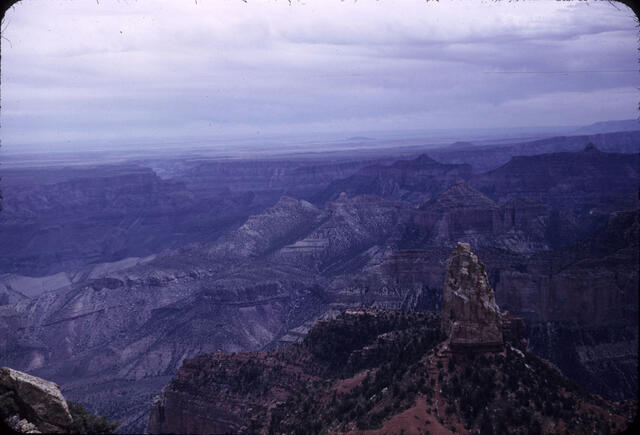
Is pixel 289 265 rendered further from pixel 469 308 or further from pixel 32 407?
pixel 32 407

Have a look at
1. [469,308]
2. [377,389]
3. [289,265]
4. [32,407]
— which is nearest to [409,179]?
[289,265]

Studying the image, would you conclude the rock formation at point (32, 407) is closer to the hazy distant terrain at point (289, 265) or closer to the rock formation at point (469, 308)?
the rock formation at point (469, 308)

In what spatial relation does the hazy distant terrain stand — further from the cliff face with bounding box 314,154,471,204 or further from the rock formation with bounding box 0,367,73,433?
the rock formation with bounding box 0,367,73,433

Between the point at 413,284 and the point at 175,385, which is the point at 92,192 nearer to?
the point at 413,284

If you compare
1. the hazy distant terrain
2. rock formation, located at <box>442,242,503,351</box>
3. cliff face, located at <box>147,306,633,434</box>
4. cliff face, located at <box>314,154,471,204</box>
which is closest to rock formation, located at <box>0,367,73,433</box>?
cliff face, located at <box>147,306,633,434</box>

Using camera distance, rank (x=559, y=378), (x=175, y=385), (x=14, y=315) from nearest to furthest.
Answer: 1. (x=559, y=378)
2. (x=175, y=385)
3. (x=14, y=315)

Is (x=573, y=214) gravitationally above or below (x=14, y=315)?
above

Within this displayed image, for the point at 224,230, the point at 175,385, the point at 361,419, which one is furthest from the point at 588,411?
the point at 224,230

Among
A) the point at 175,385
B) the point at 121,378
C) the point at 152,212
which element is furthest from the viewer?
the point at 152,212
